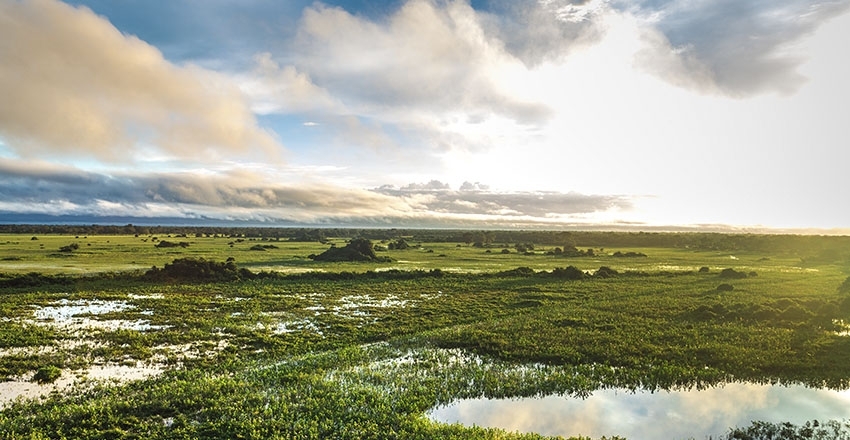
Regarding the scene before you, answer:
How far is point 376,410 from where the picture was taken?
15.2m

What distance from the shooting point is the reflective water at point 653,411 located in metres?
14.8

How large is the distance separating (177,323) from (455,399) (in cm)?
2122

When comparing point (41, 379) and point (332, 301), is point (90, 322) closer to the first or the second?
point (41, 379)

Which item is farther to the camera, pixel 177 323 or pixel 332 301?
pixel 332 301

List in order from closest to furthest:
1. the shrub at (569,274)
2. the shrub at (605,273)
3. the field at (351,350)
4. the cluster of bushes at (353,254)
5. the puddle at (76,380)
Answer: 1. the field at (351,350)
2. the puddle at (76,380)
3. the shrub at (569,274)
4. the shrub at (605,273)
5. the cluster of bushes at (353,254)

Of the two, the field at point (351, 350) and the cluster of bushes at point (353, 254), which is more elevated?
the cluster of bushes at point (353, 254)

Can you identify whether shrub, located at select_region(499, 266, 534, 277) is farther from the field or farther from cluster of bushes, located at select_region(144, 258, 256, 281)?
cluster of bushes, located at select_region(144, 258, 256, 281)

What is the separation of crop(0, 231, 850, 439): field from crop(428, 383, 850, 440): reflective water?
90 cm

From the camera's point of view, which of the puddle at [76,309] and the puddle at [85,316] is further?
the puddle at [76,309]

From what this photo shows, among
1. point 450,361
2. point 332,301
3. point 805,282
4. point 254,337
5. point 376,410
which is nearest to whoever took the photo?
point 376,410

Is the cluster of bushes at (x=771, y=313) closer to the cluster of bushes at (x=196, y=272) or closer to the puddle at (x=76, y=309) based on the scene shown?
the puddle at (x=76, y=309)

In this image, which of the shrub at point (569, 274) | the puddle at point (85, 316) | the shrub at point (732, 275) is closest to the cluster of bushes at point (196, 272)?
the puddle at point (85, 316)

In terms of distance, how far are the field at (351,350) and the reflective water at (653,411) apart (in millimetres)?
901

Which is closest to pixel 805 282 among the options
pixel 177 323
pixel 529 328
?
pixel 529 328
